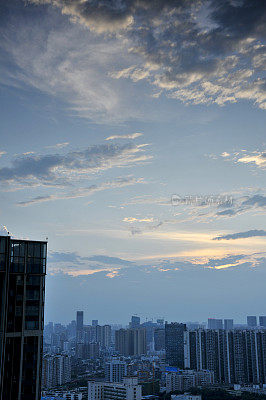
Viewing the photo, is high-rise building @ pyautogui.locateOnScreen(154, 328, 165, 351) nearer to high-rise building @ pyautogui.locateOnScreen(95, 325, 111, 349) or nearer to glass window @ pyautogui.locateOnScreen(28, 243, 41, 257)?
high-rise building @ pyautogui.locateOnScreen(95, 325, 111, 349)

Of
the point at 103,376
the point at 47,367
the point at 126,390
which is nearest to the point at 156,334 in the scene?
the point at 103,376

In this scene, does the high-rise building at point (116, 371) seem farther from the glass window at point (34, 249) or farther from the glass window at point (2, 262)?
the glass window at point (2, 262)

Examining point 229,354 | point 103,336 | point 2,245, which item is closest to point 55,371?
point 229,354

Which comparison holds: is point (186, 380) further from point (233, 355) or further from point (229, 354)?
point (233, 355)

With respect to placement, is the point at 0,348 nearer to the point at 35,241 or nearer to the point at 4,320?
the point at 4,320

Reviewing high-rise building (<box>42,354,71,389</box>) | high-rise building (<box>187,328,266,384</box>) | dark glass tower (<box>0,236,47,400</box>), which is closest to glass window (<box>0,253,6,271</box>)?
dark glass tower (<box>0,236,47,400</box>)

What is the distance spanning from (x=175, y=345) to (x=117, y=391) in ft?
156

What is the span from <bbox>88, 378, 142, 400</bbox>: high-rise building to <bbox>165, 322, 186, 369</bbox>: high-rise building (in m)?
41.3

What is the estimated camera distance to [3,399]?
16.3 m

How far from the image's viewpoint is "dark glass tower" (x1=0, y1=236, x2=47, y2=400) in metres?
16.5

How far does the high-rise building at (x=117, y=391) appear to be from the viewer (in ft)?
Result: 169

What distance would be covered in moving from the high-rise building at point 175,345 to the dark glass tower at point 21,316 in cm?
8148

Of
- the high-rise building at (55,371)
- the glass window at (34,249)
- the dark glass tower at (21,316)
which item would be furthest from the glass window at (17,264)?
the high-rise building at (55,371)

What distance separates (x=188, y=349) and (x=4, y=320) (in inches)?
2867
